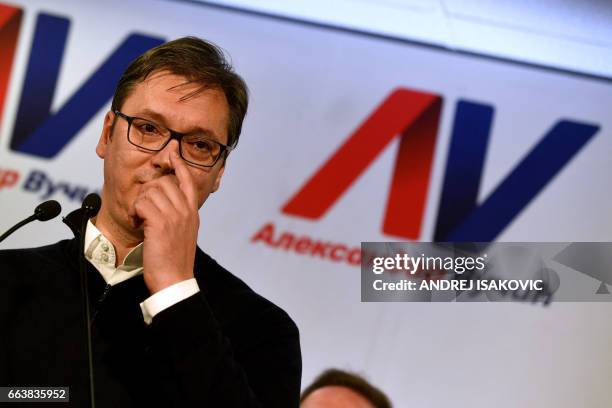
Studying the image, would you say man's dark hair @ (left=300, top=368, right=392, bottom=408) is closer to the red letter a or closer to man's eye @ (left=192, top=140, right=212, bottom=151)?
the red letter a

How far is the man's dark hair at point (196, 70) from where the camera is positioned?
1717 mm

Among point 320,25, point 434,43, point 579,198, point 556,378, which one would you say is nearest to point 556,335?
point 556,378

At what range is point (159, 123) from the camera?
1.66m

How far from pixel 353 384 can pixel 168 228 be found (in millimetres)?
2003

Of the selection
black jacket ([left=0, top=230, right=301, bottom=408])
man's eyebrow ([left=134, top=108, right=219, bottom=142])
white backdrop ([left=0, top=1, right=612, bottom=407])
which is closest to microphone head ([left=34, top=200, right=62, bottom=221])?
black jacket ([left=0, top=230, right=301, bottom=408])

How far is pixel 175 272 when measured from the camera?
1.42 meters

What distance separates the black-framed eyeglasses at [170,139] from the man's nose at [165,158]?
14mm

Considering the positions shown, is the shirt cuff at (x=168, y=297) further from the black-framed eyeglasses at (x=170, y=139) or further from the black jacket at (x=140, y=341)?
the black-framed eyeglasses at (x=170, y=139)

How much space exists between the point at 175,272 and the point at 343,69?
229 cm

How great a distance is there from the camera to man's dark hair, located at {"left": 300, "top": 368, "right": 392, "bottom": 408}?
128 inches

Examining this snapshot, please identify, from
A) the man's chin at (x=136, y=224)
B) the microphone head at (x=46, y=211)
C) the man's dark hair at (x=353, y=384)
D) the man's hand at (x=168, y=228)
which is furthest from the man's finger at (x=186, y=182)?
the man's dark hair at (x=353, y=384)

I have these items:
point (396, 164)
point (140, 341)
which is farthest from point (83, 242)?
point (396, 164)

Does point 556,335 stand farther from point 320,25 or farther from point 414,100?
point 320,25

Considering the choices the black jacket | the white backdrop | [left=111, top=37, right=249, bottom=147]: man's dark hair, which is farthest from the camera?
the white backdrop
